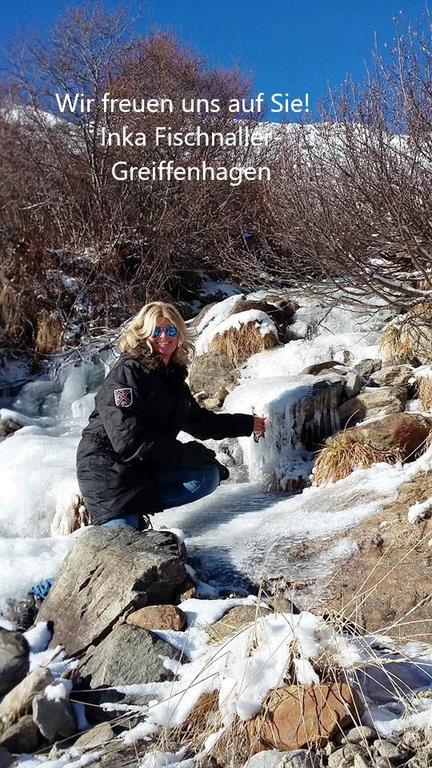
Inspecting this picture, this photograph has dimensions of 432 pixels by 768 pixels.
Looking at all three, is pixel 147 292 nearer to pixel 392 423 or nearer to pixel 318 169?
pixel 318 169

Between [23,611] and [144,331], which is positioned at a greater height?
[144,331]

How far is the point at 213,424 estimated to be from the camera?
4.11m

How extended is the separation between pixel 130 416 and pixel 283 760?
80.7 inches

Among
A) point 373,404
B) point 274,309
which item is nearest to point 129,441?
point 373,404

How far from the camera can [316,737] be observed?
5.85ft

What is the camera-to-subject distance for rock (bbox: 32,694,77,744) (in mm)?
2199

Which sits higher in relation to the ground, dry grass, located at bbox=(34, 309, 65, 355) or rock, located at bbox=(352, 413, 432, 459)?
dry grass, located at bbox=(34, 309, 65, 355)

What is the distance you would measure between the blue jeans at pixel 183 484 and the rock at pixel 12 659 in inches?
48.2

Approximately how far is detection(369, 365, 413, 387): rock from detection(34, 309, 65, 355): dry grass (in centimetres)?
491

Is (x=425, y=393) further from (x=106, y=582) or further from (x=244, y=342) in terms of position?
(x=106, y=582)

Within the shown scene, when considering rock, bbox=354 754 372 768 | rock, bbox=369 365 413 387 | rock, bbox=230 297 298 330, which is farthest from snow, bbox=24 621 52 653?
rock, bbox=230 297 298 330

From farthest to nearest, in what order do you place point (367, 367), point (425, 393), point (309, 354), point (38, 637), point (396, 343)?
1. point (309, 354)
2. point (396, 343)
3. point (367, 367)
4. point (425, 393)
5. point (38, 637)

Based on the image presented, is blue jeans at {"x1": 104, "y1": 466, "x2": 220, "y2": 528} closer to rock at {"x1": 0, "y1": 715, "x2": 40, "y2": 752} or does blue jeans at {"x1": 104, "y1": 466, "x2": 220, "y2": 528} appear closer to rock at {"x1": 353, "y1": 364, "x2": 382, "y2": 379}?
rock at {"x1": 0, "y1": 715, "x2": 40, "y2": 752}

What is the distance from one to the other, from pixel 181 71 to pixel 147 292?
7534 mm
